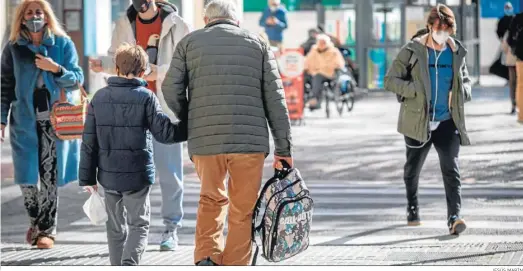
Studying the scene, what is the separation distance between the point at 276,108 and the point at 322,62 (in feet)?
51.4

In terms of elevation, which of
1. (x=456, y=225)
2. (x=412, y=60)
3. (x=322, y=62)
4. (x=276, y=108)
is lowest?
(x=456, y=225)

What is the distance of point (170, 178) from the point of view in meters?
9.84

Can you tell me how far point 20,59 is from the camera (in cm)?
1012

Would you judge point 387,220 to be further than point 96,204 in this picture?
Yes

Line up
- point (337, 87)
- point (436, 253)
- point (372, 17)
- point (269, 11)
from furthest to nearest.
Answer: point (372, 17) → point (269, 11) → point (337, 87) → point (436, 253)

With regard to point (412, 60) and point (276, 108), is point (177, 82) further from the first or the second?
point (412, 60)

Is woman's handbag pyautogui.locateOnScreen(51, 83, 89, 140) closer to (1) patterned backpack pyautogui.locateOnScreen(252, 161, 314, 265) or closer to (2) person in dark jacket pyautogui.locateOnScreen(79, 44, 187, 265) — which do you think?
(2) person in dark jacket pyautogui.locateOnScreen(79, 44, 187, 265)

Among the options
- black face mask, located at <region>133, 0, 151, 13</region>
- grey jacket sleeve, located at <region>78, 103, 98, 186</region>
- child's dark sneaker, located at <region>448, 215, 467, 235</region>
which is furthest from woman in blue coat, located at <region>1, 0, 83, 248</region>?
child's dark sneaker, located at <region>448, 215, 467, 235</region>

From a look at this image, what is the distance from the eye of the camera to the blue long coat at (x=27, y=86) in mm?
10125

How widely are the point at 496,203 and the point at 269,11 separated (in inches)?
571

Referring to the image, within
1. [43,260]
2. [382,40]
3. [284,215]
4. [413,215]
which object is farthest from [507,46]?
[382,40]

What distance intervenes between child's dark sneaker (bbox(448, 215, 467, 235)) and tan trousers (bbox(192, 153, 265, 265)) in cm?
263
